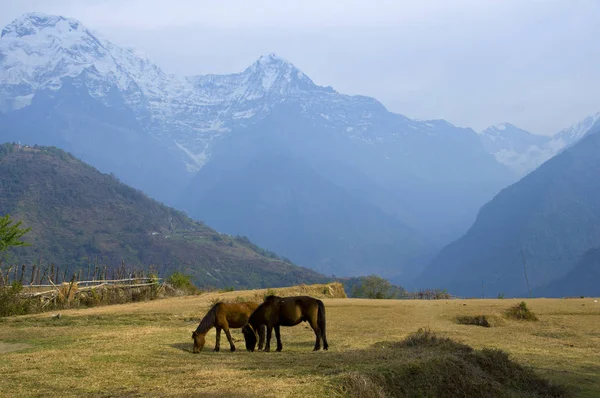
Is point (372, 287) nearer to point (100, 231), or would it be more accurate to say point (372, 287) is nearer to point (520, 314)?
point (520, 314)

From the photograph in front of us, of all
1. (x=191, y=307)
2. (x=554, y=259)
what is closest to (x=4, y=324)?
(x=191, y=307)

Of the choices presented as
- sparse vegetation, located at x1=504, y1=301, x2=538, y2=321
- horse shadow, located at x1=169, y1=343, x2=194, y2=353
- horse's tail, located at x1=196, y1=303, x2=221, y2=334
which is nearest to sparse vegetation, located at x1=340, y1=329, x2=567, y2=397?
horse's tail, located at x1=196, y1=303, x2=221, y2=334

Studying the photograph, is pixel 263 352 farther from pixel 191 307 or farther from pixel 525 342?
pixel 191 307

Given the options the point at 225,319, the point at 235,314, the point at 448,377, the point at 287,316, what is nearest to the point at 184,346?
the point at 225,319

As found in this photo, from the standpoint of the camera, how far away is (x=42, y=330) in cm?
2094

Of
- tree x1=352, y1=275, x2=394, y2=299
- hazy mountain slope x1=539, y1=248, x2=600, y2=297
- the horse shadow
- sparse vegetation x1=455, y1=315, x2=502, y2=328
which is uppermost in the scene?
hazy mountain slope x1=539, y1=248, x2=600, y2=297

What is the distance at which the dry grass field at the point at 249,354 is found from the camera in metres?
10.8

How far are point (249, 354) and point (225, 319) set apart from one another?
58.6 inches

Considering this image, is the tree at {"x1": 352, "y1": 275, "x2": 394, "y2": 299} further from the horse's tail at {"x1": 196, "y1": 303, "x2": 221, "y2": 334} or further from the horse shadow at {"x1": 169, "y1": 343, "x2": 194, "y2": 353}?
the horse's tail at {"x1": 196, "y1": 303, "x2": 221, "y2": 334}

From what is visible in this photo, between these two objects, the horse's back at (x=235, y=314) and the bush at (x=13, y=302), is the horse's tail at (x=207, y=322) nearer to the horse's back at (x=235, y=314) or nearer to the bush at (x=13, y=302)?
the horse's back at (x=235, y=314)

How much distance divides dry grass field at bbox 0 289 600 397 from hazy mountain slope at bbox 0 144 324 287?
10940cm

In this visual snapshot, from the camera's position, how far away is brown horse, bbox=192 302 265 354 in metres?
15.8

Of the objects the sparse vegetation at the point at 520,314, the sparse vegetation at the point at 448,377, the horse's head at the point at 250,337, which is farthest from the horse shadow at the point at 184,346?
the sparse vegetation at the point at 520,314

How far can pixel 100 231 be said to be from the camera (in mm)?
149000
